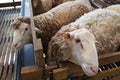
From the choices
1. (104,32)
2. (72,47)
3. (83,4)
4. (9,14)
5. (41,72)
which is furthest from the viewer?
(9,14)

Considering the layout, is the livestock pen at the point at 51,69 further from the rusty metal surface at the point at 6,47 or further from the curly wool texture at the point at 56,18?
the rusty metal surface at the point at 6,47

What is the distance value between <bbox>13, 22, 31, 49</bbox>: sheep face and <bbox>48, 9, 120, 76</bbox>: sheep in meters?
0.23

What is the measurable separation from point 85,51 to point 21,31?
21.9 inches

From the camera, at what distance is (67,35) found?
947 millimetres

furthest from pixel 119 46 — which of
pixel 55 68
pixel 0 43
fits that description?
pixel 0 43

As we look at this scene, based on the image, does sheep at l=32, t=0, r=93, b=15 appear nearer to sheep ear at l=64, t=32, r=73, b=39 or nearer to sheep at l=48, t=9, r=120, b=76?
sheep at l=48, t=9, r=120, b=76

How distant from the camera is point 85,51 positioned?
2.93 feet

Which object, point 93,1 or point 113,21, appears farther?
point 93,1

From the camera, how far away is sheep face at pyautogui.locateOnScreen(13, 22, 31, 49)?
123cm

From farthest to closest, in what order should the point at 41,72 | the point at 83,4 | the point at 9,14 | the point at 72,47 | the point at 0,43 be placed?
the point at 9,14, the point at 0,43, the point at 83,4, the point at 72,47, the point at 41,72

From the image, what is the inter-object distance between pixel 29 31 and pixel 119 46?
26.1 inches

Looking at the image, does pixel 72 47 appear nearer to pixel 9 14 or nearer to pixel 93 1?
pixel 93 1

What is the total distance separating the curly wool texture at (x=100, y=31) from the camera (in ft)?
3.57

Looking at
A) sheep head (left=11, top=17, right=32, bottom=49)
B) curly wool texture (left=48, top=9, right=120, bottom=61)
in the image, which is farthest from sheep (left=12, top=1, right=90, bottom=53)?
curly wool texture (left=48, top=9, right=120, bottom=61)
